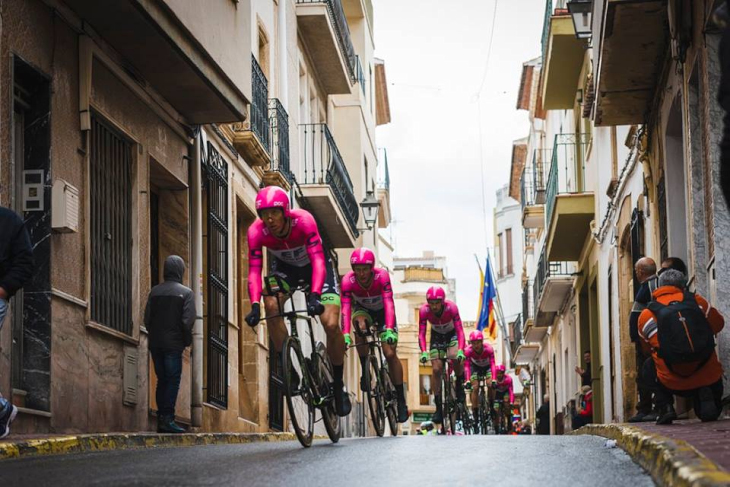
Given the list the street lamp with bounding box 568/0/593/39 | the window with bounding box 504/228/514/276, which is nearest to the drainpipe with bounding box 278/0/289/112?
the street lamp with bounding box 568/0/593/39

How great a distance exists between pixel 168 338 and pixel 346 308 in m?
2.20

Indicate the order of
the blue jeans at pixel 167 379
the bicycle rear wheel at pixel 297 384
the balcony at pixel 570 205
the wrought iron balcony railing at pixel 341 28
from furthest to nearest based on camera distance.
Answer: the wrought iron balcony railing at pixel 341 28
the balcony at pixel 570 205
the blue jeans at pixel 167 379
the bicycle rear wheel at pixel 297 384

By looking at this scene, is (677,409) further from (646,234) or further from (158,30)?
(158,30)

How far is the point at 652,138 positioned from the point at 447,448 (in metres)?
8.87

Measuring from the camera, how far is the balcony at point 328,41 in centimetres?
2703

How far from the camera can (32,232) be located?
11953 millimetres

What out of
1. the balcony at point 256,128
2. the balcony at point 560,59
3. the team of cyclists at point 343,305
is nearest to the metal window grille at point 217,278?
the balcony at point 256,128

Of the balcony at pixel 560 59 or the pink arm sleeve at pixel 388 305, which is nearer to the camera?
the pink arm sleeve at pixel 388 305

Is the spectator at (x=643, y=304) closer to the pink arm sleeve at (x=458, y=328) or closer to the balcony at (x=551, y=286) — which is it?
the pink arm sleeve at (x=458, y=328)

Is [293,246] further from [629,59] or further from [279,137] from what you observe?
[279,137]

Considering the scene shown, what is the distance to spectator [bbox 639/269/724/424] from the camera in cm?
1126

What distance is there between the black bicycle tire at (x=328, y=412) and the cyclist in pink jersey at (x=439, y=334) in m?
6.22

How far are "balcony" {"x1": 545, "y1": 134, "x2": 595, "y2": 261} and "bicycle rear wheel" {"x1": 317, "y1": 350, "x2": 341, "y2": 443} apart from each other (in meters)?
14.7

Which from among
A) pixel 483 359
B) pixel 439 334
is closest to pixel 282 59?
pixel 483 359
